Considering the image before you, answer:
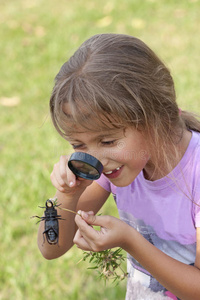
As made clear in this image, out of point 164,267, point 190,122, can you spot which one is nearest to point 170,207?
point 164,267

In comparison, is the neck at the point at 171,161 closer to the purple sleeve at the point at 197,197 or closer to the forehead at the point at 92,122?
the purple sleeve at the point at 197,197

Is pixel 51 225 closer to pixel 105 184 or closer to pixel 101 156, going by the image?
pixel 101 156

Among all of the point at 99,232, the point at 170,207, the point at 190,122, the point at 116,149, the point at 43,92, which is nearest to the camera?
the point at 99,232

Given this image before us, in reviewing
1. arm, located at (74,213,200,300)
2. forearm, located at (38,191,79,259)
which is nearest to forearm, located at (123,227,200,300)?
arm, located at (74,213,200,300)

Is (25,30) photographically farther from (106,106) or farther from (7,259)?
(106,106)

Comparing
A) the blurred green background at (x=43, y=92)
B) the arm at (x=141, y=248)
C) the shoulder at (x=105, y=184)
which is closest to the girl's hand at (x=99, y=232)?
the arm at (x=141, y=248)

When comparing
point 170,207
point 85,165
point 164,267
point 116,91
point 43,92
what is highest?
point 43,92

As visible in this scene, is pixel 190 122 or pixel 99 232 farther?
pixel 190 122
